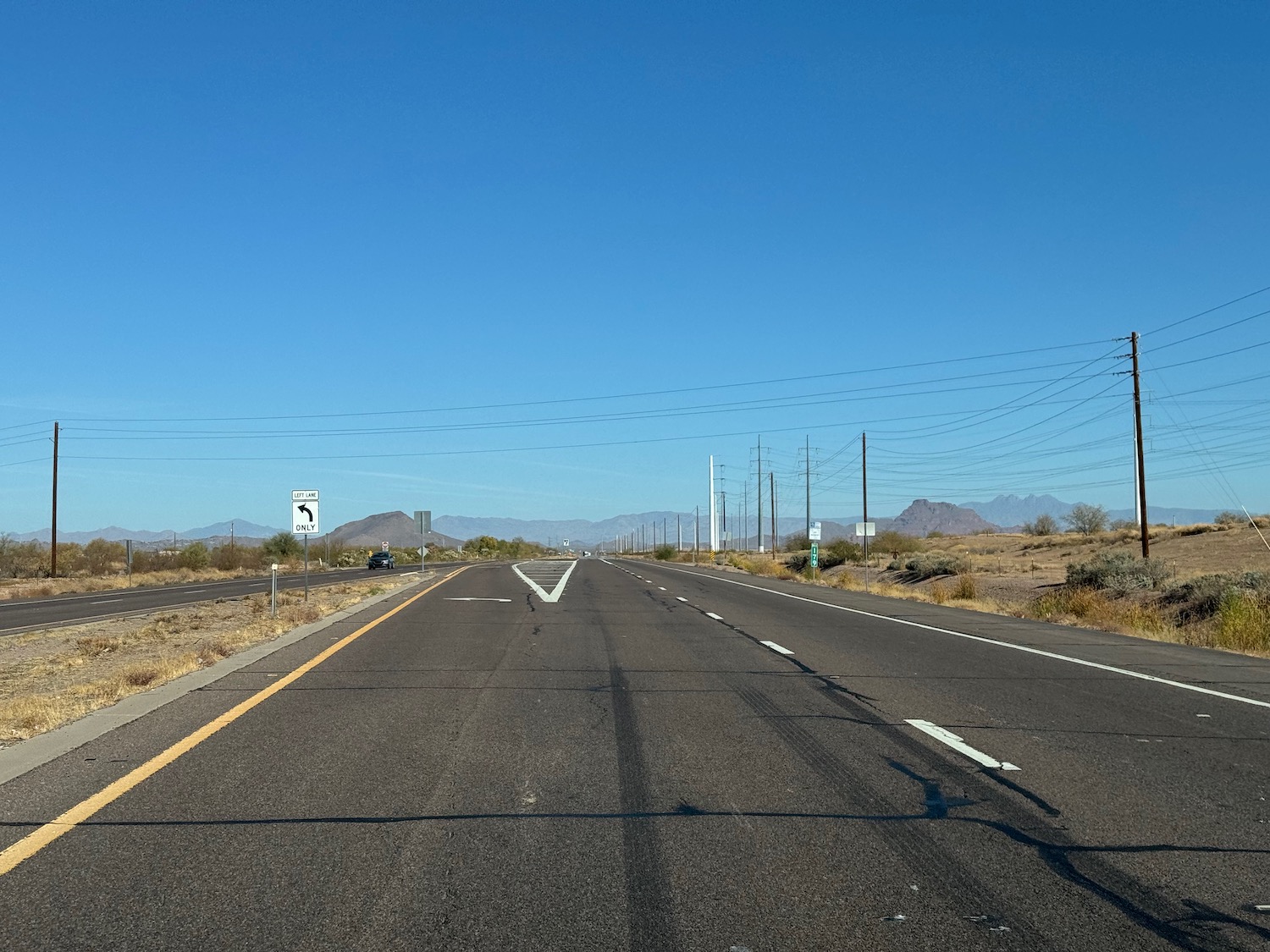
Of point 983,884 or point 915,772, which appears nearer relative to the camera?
point 983,884

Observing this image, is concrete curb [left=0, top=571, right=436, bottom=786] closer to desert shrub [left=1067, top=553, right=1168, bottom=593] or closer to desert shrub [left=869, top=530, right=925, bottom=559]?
desert shrub [left=1067, top=553, right=1168, bottom=593]

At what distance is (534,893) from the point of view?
5.56 meters

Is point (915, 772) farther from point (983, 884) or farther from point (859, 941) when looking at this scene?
point (859, 941)

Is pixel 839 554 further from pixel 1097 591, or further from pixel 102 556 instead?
pixel 102 556

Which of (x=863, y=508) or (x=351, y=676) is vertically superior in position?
(x=863, y=508)

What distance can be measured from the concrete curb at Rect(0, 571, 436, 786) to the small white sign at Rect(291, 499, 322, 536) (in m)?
9.39

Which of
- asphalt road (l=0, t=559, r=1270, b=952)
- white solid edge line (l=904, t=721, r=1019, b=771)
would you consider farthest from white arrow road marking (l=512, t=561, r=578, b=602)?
white solid edge line (l=904, t=721, r=1019, b=771)

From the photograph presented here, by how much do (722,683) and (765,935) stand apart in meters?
8.29

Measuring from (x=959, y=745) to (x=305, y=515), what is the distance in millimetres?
21252

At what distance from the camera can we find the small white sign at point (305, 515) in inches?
1083

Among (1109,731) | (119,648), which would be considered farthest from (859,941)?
(119,648)

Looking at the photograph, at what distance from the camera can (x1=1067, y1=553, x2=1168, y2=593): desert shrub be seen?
36.2 meters

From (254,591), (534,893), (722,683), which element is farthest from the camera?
(254,591)

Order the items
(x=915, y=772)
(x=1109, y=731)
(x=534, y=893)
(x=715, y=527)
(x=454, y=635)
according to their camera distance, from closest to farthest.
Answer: (x=534, y=893) < (x=915, y=772) < (x=1109, y=731) < (x=454, y=635) < (x=715, y=527)
